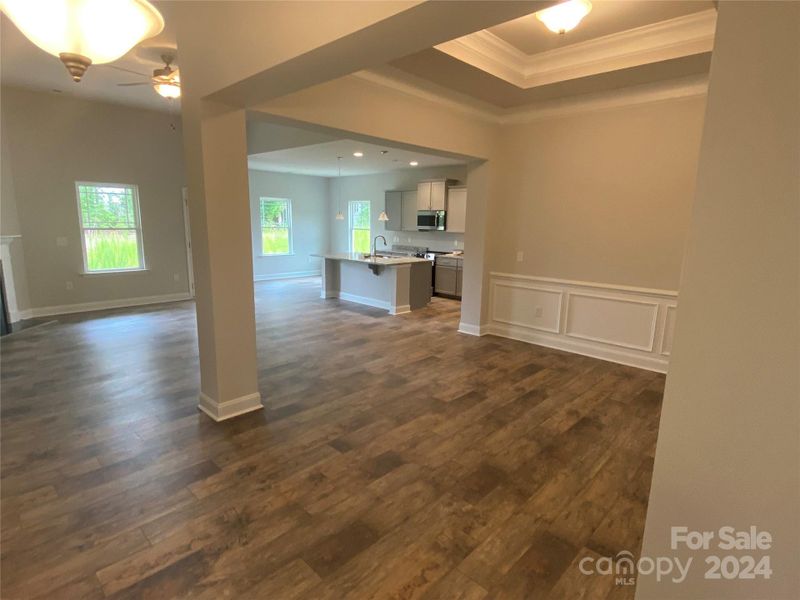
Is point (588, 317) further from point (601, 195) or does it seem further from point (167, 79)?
point (167, 79)

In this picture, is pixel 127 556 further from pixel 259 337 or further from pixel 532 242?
pixel 532 242

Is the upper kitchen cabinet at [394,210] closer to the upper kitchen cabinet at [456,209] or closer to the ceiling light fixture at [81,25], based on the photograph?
the upper kitchen cabinet at [456,209]

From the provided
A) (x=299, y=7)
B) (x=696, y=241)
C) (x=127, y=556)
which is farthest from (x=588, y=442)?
(x=299, y=7)

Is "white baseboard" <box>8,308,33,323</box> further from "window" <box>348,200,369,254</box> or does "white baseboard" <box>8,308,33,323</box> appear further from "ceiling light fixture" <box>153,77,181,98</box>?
"window" <box>348,200,369,254</box>

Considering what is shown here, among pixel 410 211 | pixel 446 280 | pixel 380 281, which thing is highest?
pixel 410 211

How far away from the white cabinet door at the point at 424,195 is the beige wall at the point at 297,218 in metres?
3.69

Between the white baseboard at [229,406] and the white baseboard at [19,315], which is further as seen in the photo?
the white baseboard at [19,315]

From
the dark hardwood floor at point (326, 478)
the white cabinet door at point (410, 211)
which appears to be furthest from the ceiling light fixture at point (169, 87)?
the white cabinet door at point (410, 211)

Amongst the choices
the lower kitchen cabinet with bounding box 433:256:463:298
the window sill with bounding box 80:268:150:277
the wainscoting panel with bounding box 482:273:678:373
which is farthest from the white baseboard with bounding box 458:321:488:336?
the window sill with bounding box 80:268:150:277

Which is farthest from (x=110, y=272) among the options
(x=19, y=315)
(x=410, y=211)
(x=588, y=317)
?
(x=588, y=317)

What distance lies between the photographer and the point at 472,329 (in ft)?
18.4

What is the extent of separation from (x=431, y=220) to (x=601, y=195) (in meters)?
4.41

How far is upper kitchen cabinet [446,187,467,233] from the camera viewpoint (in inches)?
322

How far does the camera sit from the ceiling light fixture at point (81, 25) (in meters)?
1.63
